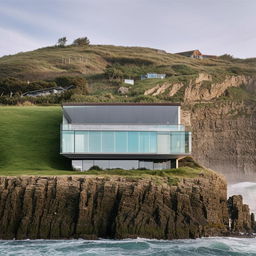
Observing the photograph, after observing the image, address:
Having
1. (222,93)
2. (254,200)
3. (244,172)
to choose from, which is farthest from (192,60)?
(254,200)

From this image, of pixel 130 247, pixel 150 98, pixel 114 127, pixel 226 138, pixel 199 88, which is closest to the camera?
pixel 130 247

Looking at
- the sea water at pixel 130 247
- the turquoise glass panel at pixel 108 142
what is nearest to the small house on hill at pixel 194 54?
the turquoise glass panel at pixel 108 142

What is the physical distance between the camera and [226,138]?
80.3m

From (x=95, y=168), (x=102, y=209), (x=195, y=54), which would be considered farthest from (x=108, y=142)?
(x=195, y=54)

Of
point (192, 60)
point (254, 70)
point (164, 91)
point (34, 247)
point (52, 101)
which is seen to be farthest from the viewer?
point (192, 60)

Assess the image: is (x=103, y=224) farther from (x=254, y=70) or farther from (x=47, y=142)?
(x=254, y=70)

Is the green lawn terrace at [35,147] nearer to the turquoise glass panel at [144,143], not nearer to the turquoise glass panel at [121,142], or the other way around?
the turquoise glass panel at [121,142]

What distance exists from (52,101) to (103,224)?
37241mm

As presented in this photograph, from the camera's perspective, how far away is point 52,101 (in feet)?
248

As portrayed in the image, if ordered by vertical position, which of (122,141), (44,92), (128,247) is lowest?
(128,247)

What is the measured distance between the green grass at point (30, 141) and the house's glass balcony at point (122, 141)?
84.4 inches

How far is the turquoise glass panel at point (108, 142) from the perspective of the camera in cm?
5019

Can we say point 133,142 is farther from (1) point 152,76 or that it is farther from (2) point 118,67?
(2) point 118,67

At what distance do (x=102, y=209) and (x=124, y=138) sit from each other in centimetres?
1086
